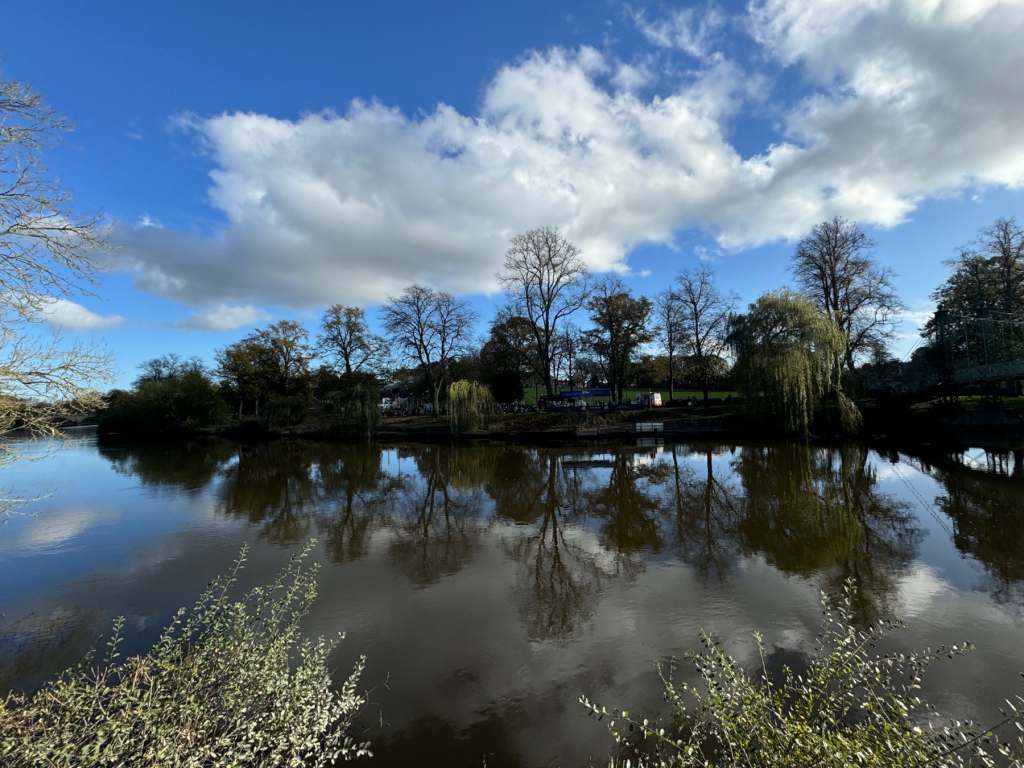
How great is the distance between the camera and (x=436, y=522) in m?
10.6

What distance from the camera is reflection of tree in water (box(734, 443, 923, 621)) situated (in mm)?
6750

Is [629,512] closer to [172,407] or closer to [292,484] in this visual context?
[292,484]

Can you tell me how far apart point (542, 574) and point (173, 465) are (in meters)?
22.6

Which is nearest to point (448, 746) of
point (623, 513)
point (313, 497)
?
point (623, 513)

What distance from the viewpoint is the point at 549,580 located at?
6.91 m

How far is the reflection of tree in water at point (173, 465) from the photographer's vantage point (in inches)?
679

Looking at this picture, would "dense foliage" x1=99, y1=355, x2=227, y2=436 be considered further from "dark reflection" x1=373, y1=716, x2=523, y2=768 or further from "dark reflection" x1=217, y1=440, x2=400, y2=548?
"dark reflection" x1=373, y1=716, x2=523, y2=768

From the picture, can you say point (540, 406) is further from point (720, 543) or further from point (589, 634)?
point (589, 634)

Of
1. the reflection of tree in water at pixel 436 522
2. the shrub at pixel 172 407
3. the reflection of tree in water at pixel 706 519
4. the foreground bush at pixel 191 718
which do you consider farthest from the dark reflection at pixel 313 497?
the shrub at pixel 172 407

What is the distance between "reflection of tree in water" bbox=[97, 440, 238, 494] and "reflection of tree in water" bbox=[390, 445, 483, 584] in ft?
25.0

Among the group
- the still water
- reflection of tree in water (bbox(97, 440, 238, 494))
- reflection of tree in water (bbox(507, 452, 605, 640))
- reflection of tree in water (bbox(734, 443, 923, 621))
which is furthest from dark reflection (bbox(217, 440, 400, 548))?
reflection of tree in water (bbox(734, 443, 923, 621))

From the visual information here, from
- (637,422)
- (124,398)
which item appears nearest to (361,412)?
(637,422)

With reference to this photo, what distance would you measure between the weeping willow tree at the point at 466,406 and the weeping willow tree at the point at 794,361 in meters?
15.4

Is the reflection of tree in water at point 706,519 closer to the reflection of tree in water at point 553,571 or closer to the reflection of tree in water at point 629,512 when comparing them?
the reflection of tree in water at point 629,512
